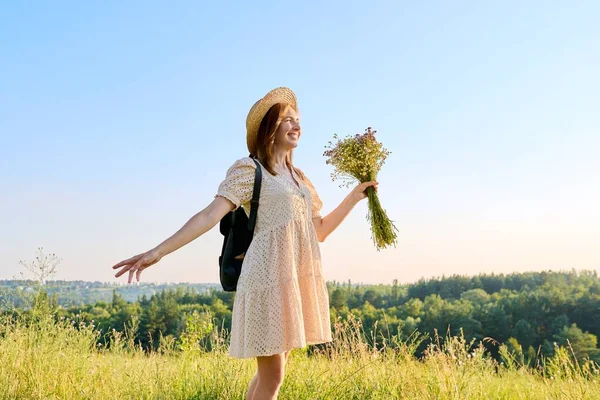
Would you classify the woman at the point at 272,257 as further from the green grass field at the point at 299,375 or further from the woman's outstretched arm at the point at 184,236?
the green grass field at the point at 299,375

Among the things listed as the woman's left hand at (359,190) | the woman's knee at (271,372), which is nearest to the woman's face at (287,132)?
the woman's left hand at (359,190)

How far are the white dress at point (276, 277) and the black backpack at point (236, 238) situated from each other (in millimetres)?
34

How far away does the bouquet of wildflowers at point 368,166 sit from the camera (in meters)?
3.76

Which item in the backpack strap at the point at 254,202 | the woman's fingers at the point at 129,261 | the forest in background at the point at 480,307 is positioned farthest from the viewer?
the forest in background at the point at 480,307

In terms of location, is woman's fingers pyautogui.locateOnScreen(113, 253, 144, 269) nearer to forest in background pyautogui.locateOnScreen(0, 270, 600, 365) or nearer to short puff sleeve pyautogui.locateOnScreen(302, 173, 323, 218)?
short puff sleeve pyautogui.locateOnScreen(302, 173, 323, 218)

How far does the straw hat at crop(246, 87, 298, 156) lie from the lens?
3221 millimetres

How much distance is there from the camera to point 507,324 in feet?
198

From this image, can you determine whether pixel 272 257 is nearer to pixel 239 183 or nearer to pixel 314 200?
pixel 239 183

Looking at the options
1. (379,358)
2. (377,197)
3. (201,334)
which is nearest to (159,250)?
(377,197)

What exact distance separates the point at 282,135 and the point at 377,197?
90cm

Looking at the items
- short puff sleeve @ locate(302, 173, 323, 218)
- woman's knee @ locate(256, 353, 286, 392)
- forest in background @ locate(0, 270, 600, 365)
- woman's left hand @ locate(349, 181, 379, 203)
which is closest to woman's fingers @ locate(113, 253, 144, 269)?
woman's knee @ locate(256, 353, 286, 392)

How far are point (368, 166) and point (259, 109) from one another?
2.88 ft

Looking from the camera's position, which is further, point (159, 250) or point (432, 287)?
point (432, 287)

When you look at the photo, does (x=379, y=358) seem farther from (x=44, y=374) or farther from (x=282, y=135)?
(x=44, y=374)
